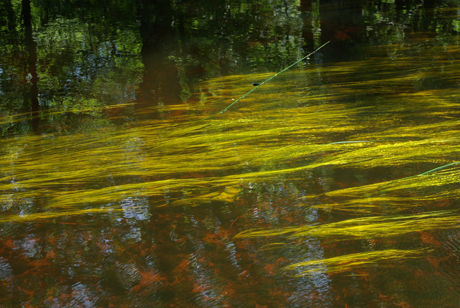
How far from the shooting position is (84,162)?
6.39 ft

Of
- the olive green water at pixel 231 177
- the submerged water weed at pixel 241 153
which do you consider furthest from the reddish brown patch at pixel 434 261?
the submerged water weed at pixel 241 153

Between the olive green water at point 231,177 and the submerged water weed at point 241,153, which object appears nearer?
the olive green water at point 231,177

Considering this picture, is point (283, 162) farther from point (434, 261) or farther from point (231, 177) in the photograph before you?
point (434, 261)

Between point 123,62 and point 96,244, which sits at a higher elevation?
point 123,62

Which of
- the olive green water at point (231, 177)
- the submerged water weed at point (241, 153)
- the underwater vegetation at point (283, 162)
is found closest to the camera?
the olive green water at point (231, 177)

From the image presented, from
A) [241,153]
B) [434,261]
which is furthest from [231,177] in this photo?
[434,261]

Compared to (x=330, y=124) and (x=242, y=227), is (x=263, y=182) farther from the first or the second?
(x=330, y=124)

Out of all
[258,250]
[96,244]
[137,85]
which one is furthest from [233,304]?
[137,85]

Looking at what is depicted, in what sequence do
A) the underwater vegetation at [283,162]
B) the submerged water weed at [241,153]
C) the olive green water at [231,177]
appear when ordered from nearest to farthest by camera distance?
1. the olive green water at [231,177]
2. the underwater vegetation at [283,162]
3. the submerged water weed at [241,153]

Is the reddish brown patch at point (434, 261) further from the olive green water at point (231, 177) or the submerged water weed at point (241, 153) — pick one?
the submerged water weed at point (241, 153)

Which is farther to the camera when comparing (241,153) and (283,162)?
(241,153)

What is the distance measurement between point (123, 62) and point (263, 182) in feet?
7.60

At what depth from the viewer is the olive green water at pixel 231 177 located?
121cm

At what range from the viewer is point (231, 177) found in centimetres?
178
